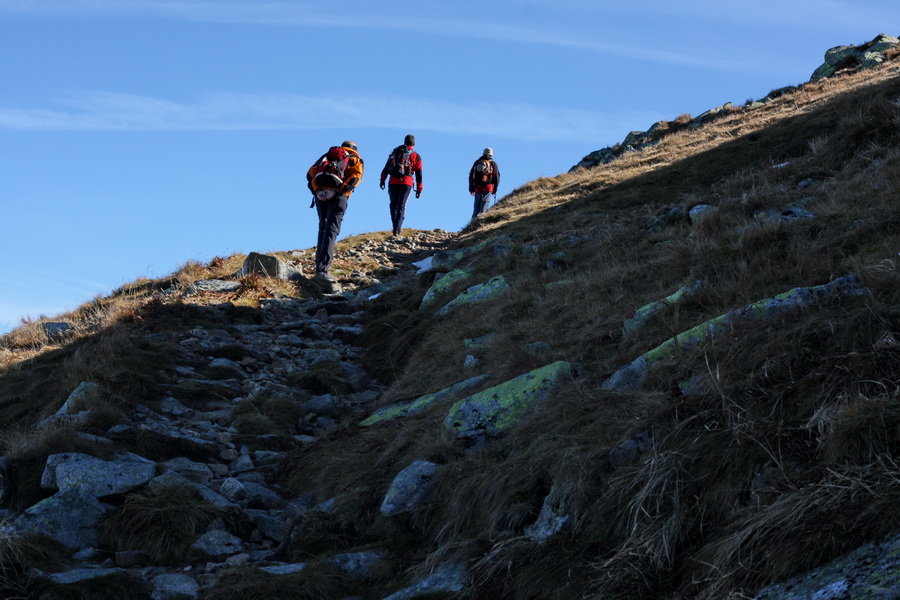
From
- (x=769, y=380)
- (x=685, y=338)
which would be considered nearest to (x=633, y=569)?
(x=769, y=380)

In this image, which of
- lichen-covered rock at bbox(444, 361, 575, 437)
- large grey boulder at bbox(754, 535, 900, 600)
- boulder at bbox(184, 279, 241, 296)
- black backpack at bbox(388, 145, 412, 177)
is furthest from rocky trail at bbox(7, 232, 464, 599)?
black backpack at bbox(388, 145, 412, 177)

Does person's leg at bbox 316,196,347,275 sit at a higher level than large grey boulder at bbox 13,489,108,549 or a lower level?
higher

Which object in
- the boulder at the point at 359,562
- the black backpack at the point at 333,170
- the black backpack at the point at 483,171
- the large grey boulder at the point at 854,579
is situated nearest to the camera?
the large grey boulder at the point at 854,579

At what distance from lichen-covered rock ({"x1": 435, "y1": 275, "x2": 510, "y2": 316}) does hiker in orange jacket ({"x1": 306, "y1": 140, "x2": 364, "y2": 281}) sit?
456 centimetres

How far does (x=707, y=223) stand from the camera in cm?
857

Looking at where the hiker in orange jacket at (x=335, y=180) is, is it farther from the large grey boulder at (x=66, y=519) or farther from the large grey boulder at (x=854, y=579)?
the large grey boulder at (x=854, y=579)

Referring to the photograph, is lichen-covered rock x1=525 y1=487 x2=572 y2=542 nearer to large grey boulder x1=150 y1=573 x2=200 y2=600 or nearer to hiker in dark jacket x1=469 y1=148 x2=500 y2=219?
large grey boulder x1=150 y1=573 x2=200 y2=600

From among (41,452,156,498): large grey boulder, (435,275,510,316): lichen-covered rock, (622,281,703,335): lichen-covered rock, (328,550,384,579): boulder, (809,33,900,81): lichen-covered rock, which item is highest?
(809,33,900,81): lichen-covered rock

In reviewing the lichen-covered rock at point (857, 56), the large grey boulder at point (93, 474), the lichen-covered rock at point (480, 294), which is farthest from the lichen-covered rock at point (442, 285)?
the lichen-covered rock at point (857, 56)

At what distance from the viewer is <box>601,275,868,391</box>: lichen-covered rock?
4.96m

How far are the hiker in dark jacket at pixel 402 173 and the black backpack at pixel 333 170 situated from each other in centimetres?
489

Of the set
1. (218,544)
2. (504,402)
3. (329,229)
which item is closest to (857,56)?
(329,229)

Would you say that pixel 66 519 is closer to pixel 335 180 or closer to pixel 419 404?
pixel 419 404

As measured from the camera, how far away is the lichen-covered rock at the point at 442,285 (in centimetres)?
1130
